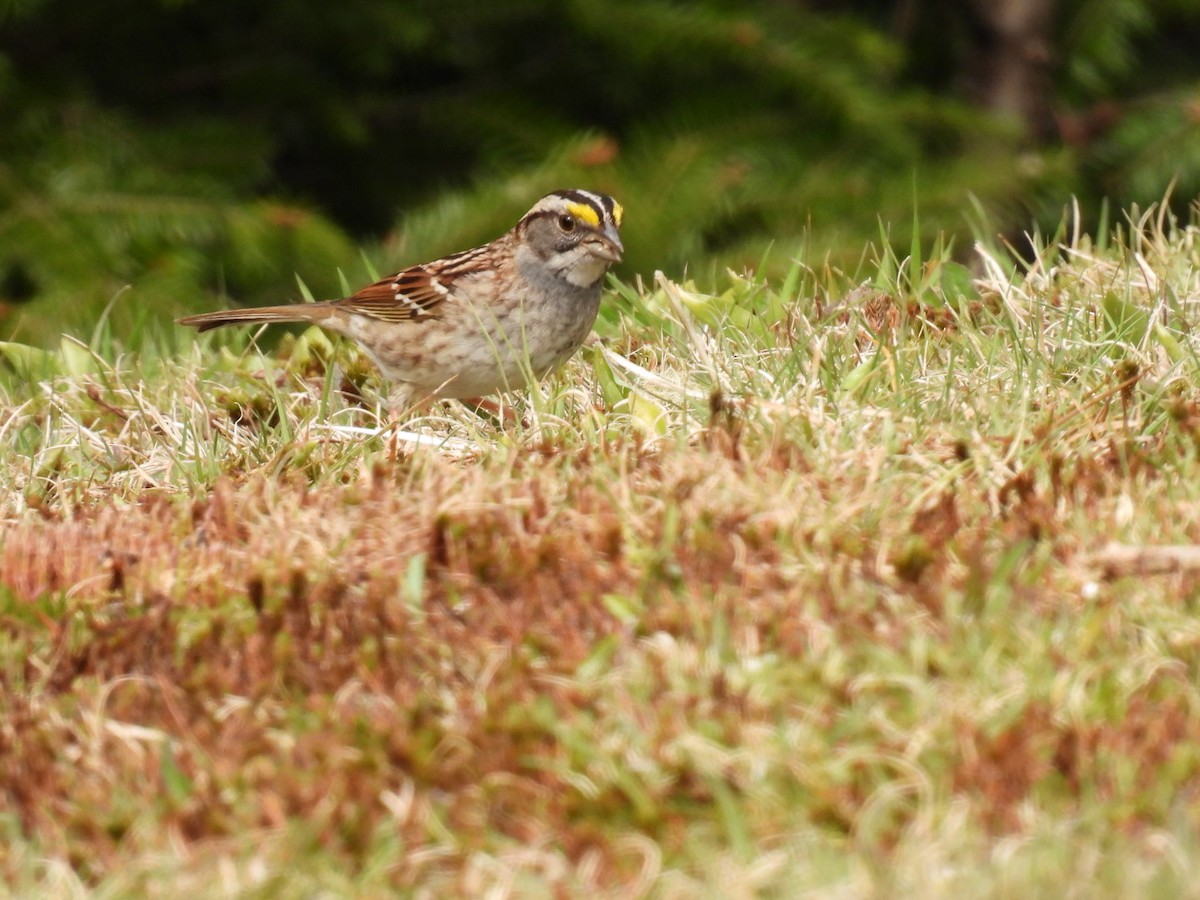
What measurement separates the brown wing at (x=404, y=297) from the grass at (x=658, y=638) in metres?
0.90

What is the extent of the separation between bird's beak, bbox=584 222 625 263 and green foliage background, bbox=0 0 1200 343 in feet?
4.75

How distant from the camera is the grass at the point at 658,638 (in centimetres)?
→ 295

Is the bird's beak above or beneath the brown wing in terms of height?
above

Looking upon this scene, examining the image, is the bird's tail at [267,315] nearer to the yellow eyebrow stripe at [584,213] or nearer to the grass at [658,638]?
the yellow eyebrow stripe at [584,213]

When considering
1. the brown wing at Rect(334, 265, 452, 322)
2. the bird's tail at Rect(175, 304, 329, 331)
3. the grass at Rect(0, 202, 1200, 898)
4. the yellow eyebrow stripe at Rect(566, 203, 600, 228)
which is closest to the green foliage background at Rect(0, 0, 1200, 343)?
the bird's tail at Rect(175, 304, 329, 331)

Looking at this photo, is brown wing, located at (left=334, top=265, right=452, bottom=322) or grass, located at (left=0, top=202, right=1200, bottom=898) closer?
grass, located at (left=0, top=202, right=1200, bottom=898)

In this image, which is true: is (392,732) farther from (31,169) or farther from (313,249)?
(31,169)

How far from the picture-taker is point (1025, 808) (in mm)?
2895

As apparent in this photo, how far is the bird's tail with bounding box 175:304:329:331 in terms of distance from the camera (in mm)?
6250

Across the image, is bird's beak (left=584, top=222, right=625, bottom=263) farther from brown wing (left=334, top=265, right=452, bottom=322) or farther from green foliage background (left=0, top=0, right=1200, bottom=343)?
green foliage background (left=0, top=0, right=1200, bottom=343)

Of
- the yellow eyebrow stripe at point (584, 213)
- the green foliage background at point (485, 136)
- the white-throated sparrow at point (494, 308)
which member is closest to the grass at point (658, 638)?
the white-throated sparrow at point (494, 308)

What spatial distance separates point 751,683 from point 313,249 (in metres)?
4.70

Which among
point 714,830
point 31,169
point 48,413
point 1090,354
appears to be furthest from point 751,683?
point 31,169

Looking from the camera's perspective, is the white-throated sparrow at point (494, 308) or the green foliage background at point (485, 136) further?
the green foliage background at point (485, 136)
